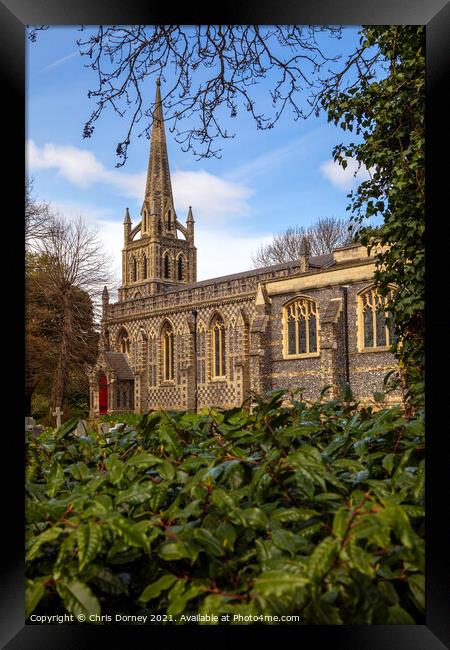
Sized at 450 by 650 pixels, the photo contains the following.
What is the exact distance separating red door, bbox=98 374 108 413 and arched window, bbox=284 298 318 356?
7077mm

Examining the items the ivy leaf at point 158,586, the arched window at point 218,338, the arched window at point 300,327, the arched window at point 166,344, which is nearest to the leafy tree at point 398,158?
the ivy leaf at point 158,586

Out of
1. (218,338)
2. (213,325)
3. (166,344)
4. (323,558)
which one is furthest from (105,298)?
(218,338)

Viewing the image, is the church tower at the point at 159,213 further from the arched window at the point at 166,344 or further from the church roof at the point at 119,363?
the arched window at the point at 166,344

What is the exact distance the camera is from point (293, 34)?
9.32 feet

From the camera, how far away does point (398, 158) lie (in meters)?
3.48

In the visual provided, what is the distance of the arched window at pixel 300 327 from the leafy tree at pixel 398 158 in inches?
285

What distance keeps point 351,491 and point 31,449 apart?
127cm

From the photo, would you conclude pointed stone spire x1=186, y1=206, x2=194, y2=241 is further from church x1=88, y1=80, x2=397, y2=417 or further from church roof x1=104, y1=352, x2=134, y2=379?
church roof x1=104, y1=352, x2=134, y2=379

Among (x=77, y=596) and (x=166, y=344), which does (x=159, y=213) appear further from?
(x=166, y=344)

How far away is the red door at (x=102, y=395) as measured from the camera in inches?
165

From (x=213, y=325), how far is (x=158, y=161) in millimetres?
7315

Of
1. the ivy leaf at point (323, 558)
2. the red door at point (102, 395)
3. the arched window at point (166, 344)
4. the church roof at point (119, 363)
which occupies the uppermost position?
the arched window at point (166, 344)
